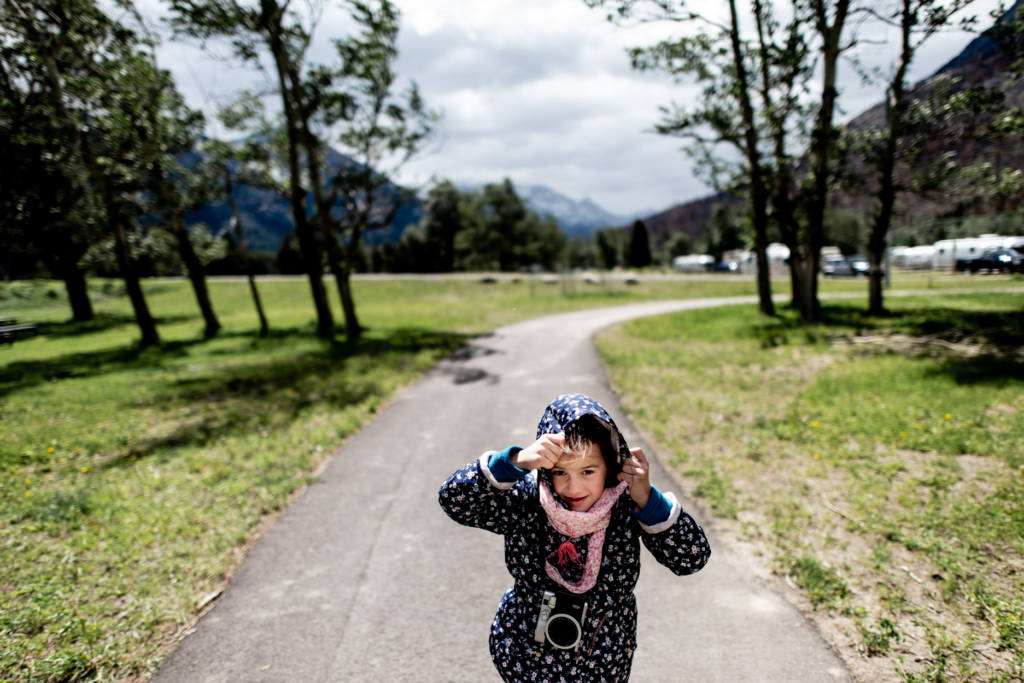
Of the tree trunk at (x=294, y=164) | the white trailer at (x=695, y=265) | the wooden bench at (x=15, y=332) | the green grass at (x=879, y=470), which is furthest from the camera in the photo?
the white trailer at (x=695, y=265)

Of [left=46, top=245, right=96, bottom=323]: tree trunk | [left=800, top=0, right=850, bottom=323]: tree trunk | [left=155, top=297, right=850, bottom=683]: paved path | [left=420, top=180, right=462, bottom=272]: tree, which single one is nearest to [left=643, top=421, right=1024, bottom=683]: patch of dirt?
[left=155, top=297, right=850, bottom=683]: paved path

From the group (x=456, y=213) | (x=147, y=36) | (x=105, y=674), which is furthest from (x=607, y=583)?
(x=456, y=213)

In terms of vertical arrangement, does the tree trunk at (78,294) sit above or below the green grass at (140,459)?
above

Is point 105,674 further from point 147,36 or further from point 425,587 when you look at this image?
point 147,36

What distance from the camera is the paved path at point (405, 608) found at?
3441 millimetres

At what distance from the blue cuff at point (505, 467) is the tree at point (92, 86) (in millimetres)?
14848

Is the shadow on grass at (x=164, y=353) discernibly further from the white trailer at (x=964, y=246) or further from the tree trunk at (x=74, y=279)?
the white trailer at (x=964, y=246)

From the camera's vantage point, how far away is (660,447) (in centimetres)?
761

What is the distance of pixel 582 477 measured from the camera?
201 cm

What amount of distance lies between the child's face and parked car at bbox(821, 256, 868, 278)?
5051cm

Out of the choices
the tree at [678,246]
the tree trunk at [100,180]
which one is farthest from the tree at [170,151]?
the tree at [678,246]

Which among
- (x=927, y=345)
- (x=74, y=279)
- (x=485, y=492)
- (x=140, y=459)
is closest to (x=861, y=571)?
(x=485, y=492)

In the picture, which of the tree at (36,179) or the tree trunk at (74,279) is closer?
the tree at (36,179)

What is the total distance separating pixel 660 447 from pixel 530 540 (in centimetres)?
584
